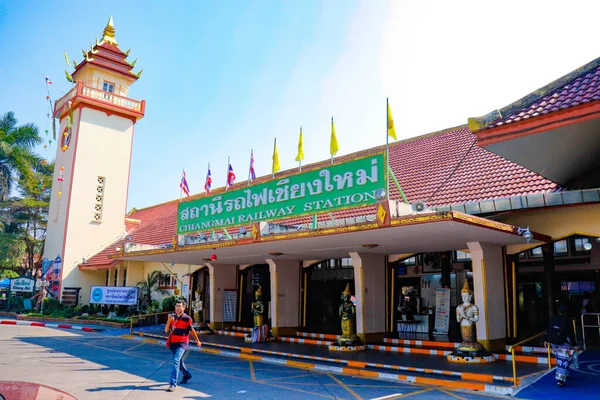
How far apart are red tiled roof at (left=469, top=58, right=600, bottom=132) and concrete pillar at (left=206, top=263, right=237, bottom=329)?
45.0ft

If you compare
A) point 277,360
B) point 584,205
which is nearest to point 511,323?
point 584,205

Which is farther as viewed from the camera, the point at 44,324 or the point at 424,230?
the point at 44,324

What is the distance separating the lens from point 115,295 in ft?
77.6

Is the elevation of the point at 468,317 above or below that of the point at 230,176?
below

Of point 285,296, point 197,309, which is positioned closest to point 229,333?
point 197,309

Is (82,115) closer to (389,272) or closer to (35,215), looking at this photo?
(35,215)

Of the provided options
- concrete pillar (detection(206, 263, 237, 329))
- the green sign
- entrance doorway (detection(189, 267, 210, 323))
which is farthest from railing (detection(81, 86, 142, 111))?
the green sign

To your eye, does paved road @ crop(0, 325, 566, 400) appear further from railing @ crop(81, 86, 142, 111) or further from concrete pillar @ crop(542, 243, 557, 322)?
railing @ crop(81, 86, 142, 111)

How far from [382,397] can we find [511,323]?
5.67 m

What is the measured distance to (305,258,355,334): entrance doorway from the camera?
1756 centimetres

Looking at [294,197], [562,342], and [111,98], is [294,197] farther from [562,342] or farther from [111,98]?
[111,98]

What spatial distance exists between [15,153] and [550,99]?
34389 mm

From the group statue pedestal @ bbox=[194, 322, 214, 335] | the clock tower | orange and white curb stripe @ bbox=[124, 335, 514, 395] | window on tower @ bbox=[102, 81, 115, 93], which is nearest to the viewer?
orange and white curb stripe @ bbox=[124, 335, 514, 395]

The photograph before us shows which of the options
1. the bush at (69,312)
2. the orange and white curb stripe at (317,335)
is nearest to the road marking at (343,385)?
the orange and white curb stripe at (317,335)
